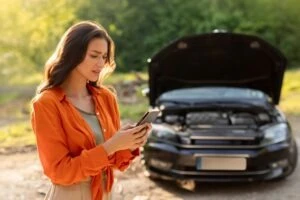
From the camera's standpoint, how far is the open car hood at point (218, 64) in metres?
6.45

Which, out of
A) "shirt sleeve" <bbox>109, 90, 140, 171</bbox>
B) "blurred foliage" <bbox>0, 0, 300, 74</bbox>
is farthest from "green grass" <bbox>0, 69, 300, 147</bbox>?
"blurred foliage" <bbox>0, 0, 300, 74</bbox>

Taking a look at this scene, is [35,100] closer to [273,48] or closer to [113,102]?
[113,102]

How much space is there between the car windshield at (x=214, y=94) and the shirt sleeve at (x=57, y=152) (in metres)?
4.33

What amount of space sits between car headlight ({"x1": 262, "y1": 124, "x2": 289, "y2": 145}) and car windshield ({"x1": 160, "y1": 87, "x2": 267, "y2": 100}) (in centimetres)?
66

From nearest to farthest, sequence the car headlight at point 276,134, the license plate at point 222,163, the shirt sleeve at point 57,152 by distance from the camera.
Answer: the shirt sleeve at point 57,152
the license plate at point 222,163
the car headlight at point 276,134

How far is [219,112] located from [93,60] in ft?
13.8

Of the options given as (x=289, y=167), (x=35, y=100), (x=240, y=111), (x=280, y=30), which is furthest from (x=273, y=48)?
(x=280, y=30)

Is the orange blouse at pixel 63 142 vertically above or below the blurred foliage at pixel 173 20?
above

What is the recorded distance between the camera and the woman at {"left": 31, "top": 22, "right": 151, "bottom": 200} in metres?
2.28

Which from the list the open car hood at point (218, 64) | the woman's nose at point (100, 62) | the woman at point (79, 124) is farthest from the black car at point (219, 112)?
the woman's nose at point (100, 62)

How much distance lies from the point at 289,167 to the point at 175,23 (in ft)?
73.1

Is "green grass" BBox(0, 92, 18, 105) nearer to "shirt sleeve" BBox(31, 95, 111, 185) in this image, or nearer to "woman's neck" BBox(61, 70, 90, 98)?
"woman's neck" BBox(61, 70, 90, 98)

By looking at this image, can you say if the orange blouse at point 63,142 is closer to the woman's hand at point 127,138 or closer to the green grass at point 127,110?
the woman's hand at point 127,138

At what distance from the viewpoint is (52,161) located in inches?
89.8
